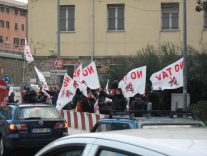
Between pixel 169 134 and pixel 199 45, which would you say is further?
pixel 199 45

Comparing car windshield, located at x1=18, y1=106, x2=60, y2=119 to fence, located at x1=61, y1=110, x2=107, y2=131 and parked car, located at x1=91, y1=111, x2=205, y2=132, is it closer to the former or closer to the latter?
fence, located at x1=61, y1=110, x2=107, y2=131

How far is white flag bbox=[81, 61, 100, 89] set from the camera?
2403 centimetres

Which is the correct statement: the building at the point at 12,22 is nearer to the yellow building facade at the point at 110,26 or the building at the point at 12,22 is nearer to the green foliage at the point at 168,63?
the yellow building facade at the point at 110,26

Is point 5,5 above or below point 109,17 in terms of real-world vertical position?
above

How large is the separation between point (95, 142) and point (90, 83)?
20.5 meters

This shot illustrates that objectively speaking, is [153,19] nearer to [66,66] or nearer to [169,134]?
[66,66]

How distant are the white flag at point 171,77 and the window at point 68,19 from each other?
1975 cm

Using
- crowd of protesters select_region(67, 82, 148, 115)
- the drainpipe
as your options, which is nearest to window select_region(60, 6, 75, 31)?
the drainpipe

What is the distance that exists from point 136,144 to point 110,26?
122 feet

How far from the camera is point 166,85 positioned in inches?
861

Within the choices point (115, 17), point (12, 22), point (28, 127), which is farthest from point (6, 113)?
point (12, 22)

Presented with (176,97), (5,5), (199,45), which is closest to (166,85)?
(176,97)

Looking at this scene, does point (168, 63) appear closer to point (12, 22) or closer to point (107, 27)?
point (107, 27)

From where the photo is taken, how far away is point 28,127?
15344 mm
